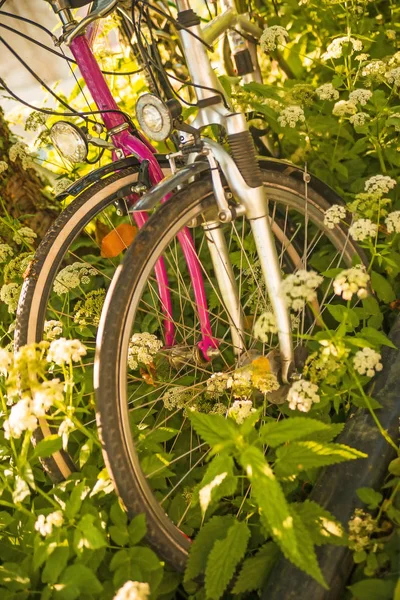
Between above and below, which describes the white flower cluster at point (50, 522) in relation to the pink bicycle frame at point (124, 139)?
below

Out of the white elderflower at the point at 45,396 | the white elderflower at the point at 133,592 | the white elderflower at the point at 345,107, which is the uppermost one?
the white elderflower at the point at 345,107

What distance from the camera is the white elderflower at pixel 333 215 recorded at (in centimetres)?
186

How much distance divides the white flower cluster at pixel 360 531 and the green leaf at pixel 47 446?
0.72 meters

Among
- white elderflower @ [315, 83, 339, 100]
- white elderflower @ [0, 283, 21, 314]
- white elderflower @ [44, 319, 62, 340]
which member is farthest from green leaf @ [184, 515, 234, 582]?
white elderflower @ [315, 83, 339, 100]

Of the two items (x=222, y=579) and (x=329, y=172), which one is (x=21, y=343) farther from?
(x=329, y=172)

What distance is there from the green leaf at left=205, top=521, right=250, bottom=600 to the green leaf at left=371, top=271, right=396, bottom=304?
88 centimetres

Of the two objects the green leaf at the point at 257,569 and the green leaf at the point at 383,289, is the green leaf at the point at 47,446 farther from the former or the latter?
the green leaf at the point at 383,289

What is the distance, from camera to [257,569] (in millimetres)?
1557

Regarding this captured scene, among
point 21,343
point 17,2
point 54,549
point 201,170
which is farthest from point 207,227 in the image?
point 17,2

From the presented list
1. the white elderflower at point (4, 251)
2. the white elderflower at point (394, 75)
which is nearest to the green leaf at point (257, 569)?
the white elderflower at point (4, 251)

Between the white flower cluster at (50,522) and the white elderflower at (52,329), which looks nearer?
the white flower cluster at (50,522)

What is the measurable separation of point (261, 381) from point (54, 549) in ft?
2.06

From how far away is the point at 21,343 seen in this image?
69.1 inches

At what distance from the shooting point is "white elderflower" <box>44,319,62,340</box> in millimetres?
1862
